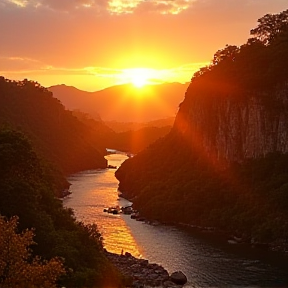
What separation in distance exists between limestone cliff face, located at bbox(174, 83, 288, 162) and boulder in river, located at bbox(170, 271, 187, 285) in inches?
1295

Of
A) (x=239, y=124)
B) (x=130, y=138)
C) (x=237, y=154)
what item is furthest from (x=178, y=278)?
(x=130, y=138)

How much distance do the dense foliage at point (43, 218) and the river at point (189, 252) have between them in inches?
377

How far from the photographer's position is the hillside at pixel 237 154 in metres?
66.6

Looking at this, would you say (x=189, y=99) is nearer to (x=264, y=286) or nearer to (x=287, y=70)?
(x=287, y=70)

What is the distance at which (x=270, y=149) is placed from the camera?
239 feet

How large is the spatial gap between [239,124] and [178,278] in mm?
37887

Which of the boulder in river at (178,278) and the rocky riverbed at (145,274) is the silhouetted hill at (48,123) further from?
the boulder in river at (178,278)

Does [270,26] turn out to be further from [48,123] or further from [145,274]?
[48,123]

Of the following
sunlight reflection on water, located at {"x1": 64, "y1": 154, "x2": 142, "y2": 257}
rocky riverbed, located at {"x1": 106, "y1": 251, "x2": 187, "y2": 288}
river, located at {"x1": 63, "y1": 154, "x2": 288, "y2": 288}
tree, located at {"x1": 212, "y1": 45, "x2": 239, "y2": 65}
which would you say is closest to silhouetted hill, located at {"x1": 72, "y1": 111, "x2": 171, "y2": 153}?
sunlight reflection on water, located at {"x1": 64, "y1": 154, "x2": 142, "y2": 257}

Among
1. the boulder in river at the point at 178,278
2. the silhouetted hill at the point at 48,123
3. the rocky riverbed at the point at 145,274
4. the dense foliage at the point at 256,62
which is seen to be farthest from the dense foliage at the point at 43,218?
the silhouetted hill at the point at 48,123

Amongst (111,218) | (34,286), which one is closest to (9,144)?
(34,286)

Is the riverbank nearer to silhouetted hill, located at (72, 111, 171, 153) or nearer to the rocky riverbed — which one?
the rocky riverbed

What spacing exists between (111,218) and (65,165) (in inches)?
2139

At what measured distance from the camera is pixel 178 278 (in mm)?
44031
